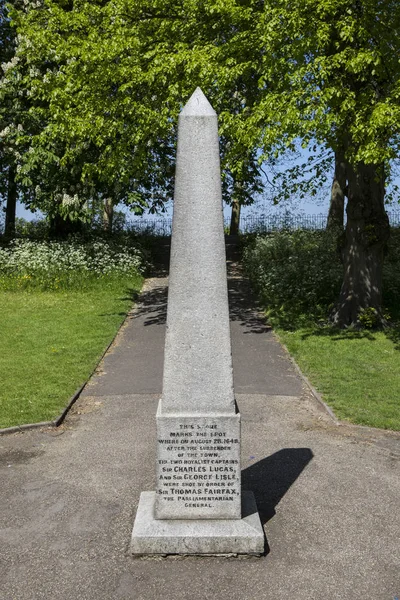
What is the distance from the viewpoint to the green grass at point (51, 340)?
29.2 feet

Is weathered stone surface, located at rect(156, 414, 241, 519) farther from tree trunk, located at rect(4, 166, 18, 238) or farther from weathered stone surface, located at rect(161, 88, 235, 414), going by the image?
tree trunk, located at rect(4, 166, 18, 238)

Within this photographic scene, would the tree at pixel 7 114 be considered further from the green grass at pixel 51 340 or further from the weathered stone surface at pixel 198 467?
the weathered stone surface at pixel 198 467

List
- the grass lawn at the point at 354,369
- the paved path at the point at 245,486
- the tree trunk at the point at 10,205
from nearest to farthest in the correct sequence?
the paved path at the point at 245,486
the grass lawn at the point at 354,369
the tree trunk at the point at 10,205

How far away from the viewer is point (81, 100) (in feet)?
46.4

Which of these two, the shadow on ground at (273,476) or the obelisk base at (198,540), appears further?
the shadow on ground at (273,476)

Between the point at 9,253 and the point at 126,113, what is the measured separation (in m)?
9.06

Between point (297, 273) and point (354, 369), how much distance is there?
24.5 feet

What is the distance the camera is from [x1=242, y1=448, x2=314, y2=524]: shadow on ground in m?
5.75

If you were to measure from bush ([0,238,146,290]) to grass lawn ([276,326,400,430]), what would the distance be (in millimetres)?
7915

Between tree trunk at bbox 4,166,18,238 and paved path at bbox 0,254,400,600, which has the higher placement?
tree trunk at bbox 4,166,18,238

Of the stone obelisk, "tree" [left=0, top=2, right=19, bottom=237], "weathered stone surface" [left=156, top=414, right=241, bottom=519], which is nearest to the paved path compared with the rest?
the stone obelisk

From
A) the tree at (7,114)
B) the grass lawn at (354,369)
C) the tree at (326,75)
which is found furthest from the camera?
the tree at (7,114)

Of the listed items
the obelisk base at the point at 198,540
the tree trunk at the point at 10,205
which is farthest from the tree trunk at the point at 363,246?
the tree trunk at the point at 10,205

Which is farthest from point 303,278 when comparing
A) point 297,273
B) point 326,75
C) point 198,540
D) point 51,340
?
point 198,540
